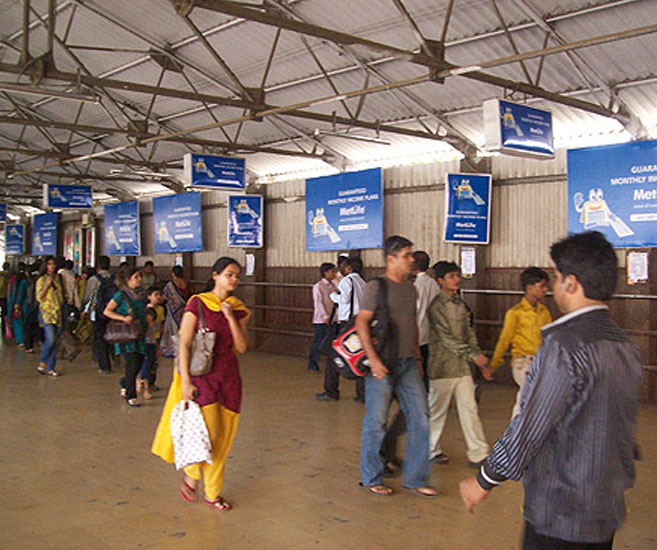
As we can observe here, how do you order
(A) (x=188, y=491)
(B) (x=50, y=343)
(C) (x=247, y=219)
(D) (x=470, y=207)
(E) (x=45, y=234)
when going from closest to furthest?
(A) (x=188, y=491), (B) (x=50, y=343), (D) (x=470, y=207), (C) (x=247, y=219), (E) (x=45, y=234)

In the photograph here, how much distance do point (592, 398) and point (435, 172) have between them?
9.53 metres

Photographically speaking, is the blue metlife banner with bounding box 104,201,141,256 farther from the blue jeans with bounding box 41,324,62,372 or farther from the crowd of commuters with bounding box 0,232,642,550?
the blue jeans with bounding box 41,324,62,372

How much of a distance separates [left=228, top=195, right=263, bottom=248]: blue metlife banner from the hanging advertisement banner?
23.2 ft

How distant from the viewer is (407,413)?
484 centimetres

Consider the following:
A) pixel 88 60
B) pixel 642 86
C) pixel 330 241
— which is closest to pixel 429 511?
pixel 642 86

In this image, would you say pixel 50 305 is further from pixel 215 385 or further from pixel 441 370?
pixel 441 370

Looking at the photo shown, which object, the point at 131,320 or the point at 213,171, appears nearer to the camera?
the point at 131,320

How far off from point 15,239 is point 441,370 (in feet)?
73.0

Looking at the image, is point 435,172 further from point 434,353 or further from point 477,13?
point 434,353

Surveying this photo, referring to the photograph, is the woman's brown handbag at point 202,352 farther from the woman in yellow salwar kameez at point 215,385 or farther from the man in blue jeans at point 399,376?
the man in blue jeans at point 399,376

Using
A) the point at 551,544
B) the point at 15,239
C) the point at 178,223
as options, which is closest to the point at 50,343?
the point at 178,223

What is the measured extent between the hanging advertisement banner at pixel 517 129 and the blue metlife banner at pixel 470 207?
2119mm

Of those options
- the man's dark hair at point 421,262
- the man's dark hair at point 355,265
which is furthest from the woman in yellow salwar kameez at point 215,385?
Result: the man's dark hair at point 355,265

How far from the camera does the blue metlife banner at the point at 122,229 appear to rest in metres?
18.0
